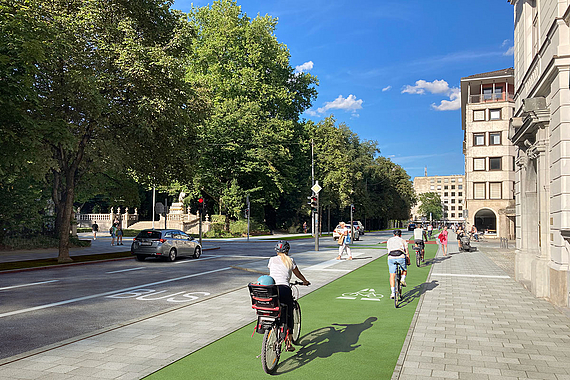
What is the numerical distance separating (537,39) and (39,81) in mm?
18310

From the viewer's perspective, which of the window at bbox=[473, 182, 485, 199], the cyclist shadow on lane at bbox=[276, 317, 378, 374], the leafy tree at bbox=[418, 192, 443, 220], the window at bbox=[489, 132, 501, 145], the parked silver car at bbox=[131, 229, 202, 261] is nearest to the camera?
the cyclist shadow on lane at bbox=[276, 317, 378, 374]

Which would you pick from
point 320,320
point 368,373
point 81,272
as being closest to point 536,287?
point 320,320

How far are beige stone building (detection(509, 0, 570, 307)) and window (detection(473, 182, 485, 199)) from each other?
38716mm

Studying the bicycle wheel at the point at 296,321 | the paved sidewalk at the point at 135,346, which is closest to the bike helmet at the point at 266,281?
the bicycle wheel at the point at 296,321

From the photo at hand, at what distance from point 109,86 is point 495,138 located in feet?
141

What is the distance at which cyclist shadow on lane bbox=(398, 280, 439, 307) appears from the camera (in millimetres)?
11367

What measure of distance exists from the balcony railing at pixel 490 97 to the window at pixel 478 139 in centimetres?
377

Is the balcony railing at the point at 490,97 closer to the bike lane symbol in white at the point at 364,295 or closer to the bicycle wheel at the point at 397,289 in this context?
the bike lane symbol in white at the point at 364,295

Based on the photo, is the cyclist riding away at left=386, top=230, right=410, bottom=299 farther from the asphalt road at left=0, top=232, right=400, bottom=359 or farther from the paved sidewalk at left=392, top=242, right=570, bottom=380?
the asphalt road at left=0, top=232, right=400, bottom=359

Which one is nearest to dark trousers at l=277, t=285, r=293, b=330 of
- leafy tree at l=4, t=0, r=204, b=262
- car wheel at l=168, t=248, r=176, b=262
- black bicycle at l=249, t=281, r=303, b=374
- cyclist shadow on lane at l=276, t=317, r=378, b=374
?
black bicycle at l=249, t=281, r=303, b=374

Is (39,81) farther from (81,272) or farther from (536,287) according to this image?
(536,287)

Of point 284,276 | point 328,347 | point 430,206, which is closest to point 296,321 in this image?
point 328,347

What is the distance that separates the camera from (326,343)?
7.29 metres

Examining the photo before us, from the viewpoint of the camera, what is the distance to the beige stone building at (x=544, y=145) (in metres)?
10.1
